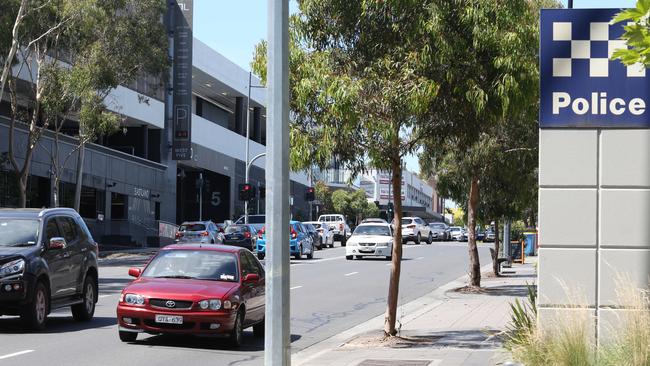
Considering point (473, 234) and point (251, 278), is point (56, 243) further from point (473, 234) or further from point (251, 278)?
point (473, 234)

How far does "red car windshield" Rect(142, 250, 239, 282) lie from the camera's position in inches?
583

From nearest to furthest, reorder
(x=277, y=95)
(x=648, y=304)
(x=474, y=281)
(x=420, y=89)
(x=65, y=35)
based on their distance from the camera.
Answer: (x=277, y=95)
(x=648, y=304)
(x=420, y=89)
(x=474, y=281)
(x=65, y=35)

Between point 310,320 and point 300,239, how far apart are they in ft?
75.8

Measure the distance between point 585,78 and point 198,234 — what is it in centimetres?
3786

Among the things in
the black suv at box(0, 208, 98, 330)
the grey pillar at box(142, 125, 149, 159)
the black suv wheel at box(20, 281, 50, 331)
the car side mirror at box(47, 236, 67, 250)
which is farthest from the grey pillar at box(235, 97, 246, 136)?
the black suv wheel at box(20, 281, 50, 331)

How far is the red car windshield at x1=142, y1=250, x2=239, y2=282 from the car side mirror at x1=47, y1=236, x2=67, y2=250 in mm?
1763

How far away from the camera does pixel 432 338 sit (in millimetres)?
15812

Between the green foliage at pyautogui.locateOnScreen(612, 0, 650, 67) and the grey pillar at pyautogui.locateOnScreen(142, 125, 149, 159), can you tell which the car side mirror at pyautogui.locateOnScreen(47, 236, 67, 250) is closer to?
the green foliage at pyautogui.locateOnScreen(612, 0, 650, 67)

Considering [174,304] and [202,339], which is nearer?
[174,304]

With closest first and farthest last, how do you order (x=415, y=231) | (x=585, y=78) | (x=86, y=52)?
(x=585, y=78) → (x=86, y=52) → (x=415, y=231)

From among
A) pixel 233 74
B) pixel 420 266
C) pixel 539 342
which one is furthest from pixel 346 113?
pixel 233 74

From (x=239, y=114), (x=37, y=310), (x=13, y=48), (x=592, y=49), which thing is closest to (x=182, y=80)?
(x=239, y=114)

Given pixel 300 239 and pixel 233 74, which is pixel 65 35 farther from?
pixel 233 74

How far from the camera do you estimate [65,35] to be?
38469 mm
